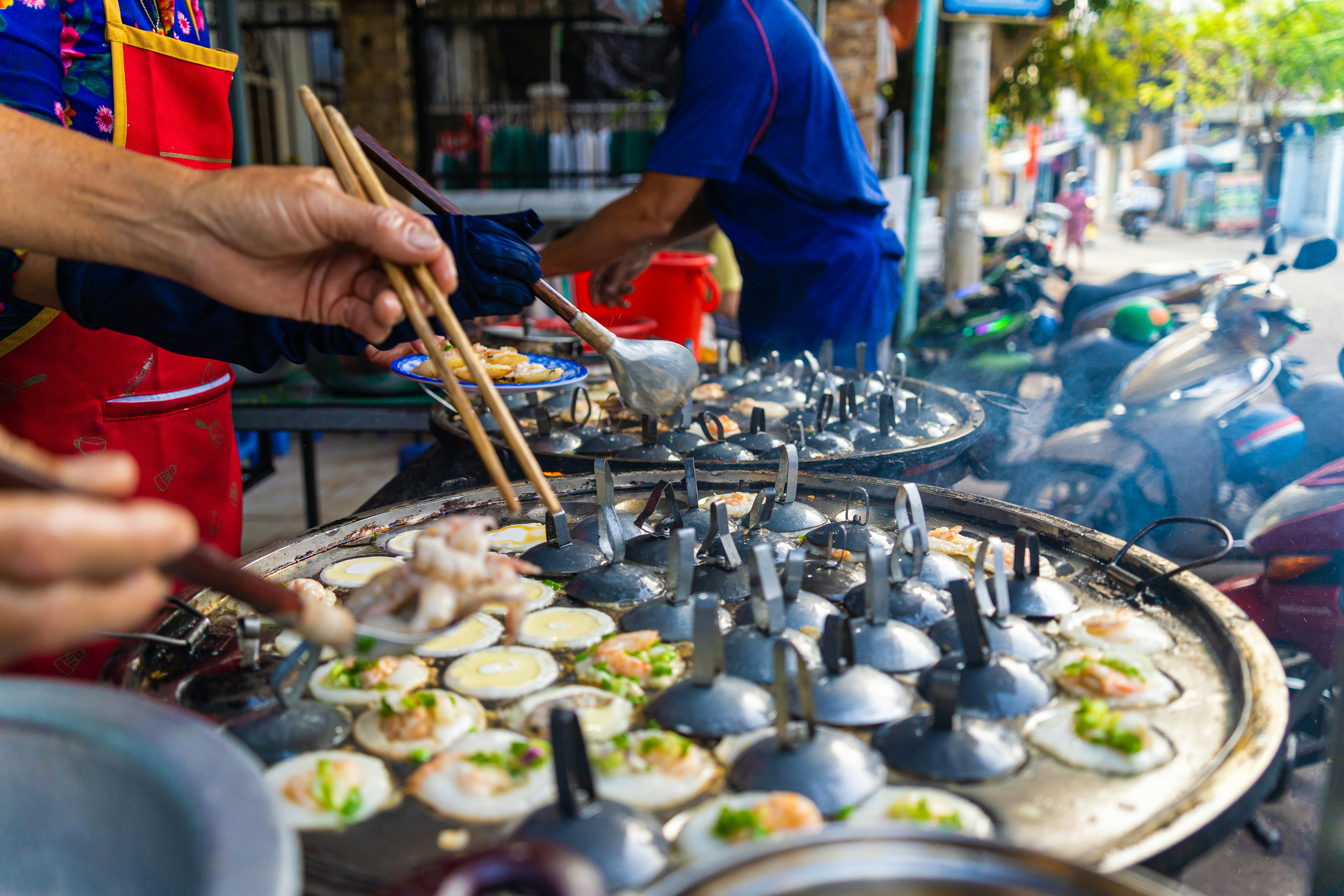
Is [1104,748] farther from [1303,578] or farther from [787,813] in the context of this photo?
[1303,578]

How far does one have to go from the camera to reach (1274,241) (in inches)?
194

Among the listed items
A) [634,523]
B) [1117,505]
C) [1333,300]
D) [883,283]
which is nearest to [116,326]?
[634,523]

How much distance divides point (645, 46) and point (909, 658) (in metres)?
13.0

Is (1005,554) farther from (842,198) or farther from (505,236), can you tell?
(842,198)

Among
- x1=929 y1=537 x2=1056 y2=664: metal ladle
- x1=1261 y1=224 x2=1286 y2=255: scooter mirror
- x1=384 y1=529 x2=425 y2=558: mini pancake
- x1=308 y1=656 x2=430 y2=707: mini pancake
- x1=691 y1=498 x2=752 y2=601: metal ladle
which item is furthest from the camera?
x1=1261 y1=224 x2=1286 y2=255: scooter mirror

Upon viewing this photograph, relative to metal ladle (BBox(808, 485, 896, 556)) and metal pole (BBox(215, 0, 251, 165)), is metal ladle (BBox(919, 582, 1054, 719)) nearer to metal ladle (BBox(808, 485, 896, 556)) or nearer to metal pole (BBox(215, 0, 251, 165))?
metal ladle (BBox(808, 485, 896, 556))

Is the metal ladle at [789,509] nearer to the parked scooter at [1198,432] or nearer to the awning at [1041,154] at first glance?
the parked scooter at [1198,432]

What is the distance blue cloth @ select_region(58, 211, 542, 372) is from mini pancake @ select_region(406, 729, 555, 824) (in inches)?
37.1

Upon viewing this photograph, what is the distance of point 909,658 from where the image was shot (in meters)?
1.78

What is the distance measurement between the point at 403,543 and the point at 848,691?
4.47 feet

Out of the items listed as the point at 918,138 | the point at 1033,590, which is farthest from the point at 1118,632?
the point at 918,138

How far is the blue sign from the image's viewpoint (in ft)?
26.4

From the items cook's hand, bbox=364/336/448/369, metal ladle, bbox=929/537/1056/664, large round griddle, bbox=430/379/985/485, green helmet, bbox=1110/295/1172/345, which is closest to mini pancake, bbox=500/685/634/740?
metal ladle, bbox=929/537/1056/664

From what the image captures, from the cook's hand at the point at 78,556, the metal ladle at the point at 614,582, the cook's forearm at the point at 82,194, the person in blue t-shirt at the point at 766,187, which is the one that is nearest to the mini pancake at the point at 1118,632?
Answer: the metal ladle at the point at 614,582
